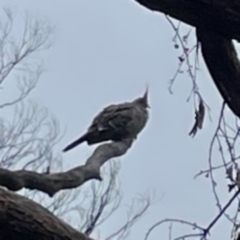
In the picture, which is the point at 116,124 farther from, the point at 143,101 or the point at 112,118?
the point at 143,101

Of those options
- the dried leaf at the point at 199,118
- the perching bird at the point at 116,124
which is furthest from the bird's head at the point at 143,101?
the dried leaf at the point at 199,118

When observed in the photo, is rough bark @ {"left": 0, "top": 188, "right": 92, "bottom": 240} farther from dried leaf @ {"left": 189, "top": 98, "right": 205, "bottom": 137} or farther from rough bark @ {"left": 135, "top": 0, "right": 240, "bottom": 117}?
rough bark @ {"left": 135, "top": 0, "right": 240, "bottom": 117}

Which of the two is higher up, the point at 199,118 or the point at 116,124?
the point at 116,124

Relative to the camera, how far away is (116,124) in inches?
125

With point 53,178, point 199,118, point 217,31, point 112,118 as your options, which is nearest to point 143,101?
point 112,118

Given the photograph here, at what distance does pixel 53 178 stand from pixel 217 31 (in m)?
0.78

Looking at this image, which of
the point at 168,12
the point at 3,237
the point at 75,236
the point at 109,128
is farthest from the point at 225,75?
the point at 109,128

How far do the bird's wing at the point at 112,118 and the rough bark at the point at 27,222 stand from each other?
1.47 metres

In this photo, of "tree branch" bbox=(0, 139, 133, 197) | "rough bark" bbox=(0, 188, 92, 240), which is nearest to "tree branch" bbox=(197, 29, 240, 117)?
"rough bark" bbox=(0, 188, 92, 240)

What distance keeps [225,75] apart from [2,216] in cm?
58

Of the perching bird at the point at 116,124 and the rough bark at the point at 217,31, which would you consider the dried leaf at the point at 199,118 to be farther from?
the perching bird at the point at 116,124

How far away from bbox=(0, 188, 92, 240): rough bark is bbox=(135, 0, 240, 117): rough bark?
18.4 inches

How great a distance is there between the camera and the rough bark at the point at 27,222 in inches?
58.7

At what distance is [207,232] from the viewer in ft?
4.66
